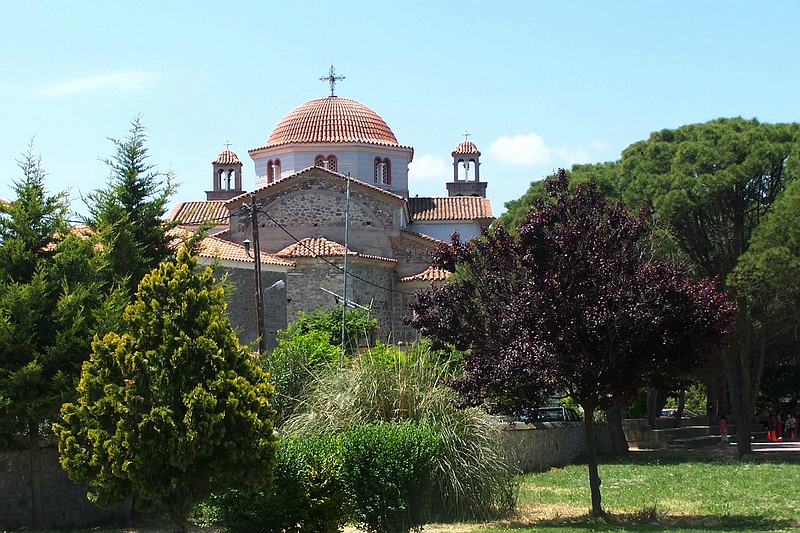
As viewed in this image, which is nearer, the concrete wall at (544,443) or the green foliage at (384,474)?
the green foliage at (384,474)

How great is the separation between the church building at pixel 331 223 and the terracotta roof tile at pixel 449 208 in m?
0.05

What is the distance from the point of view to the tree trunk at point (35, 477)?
532 inches

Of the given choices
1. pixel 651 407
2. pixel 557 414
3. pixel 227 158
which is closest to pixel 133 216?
pixel 557 414

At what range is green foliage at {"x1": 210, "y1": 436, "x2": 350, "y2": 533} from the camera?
1230 cm

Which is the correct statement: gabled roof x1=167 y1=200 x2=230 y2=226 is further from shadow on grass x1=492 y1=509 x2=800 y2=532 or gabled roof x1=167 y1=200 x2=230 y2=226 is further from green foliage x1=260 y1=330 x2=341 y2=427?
shadow on grass x1=492 y1=509 x2=800 y2=532

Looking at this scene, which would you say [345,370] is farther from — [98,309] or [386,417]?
[98,309]

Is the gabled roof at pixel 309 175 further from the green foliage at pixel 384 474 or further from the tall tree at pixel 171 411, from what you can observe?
the tall tree at pixel 171 411

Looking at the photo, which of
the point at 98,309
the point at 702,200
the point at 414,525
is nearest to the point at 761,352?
the point at 702,200

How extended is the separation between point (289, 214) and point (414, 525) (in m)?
27.1

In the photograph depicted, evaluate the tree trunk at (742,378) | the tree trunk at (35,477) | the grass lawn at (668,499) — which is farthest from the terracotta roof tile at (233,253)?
the tree trunk at (35,477)

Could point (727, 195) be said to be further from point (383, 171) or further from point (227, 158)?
point (227, 158)

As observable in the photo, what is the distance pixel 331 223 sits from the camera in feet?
128

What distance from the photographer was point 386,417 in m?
14.4

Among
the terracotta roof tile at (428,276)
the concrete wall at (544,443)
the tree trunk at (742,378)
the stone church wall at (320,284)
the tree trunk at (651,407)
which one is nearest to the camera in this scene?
the concrete wall at (544,443)
